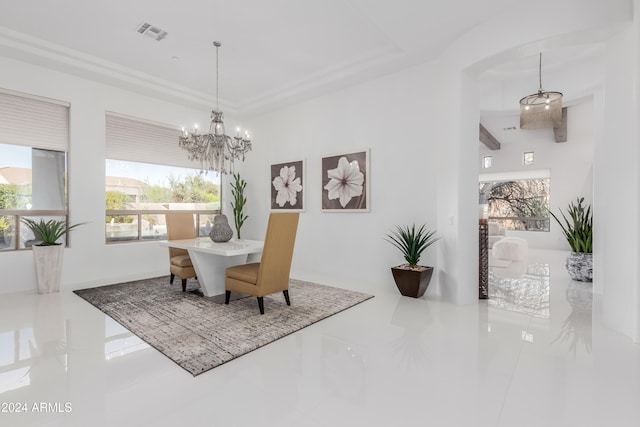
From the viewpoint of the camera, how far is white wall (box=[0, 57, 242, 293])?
13.4ft

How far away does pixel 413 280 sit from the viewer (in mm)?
3791

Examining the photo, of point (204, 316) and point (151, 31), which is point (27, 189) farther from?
point (204, 316)

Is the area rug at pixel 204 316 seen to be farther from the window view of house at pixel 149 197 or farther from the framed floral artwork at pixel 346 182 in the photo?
the framed floral artwork at pixel 346 182

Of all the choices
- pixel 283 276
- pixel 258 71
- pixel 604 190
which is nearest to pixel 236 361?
pixel 283 276

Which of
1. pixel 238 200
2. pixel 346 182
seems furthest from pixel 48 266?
pixel 346 182

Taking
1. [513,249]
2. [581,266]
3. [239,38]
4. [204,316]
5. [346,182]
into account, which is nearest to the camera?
[204,316]

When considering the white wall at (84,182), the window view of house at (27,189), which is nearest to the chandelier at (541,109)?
the white wall at (84,182)

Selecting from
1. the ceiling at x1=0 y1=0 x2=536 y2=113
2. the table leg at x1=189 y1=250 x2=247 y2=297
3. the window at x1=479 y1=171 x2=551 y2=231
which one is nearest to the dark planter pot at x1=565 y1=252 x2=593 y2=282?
the ceiling at x1=0 y1=0 x2=536 y2=113

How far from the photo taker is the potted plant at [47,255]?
3.97 m

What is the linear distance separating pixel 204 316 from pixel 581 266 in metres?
5.27

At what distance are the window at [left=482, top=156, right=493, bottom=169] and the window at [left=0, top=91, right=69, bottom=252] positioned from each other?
998 cm

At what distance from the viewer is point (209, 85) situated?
16.8 feet

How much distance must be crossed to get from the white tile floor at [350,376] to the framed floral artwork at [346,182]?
2.02 metres

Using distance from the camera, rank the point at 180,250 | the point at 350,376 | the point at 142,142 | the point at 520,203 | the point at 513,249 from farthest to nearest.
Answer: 1. the point at 520,203
2. the point at 513,249
3. the point at 142,142
4. the point at 180,250
5. the point at 350,376
